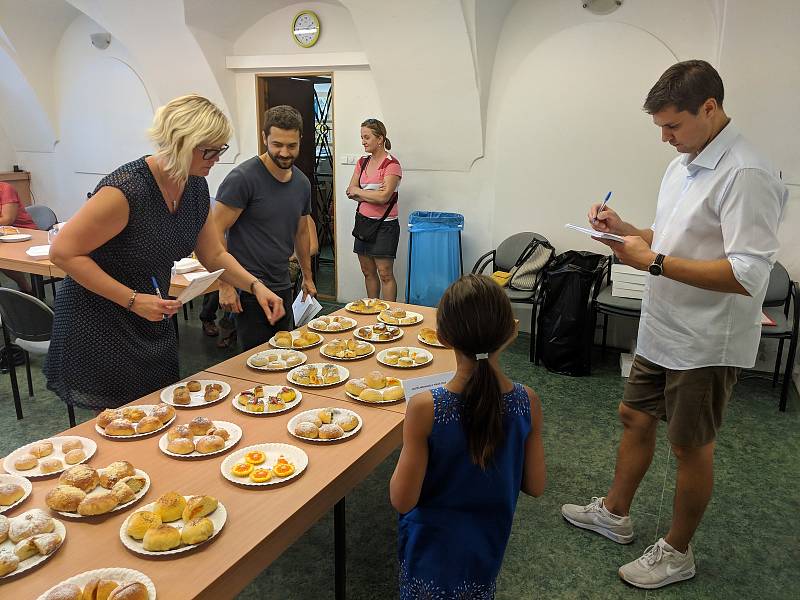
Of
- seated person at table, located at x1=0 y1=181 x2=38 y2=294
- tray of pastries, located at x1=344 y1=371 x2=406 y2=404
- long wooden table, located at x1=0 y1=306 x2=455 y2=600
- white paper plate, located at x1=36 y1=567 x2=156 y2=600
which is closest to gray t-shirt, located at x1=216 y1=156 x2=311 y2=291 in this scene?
long wooden table, located at x1=0 y1=306 x2=455 y2=600

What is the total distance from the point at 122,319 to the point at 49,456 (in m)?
0.50

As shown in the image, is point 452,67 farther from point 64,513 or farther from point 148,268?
point 64,513

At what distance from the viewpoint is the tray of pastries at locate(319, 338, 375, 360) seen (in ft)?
7.45

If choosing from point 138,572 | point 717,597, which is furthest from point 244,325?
point 717,597

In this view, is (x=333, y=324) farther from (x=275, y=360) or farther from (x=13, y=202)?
(x=13, y=202)

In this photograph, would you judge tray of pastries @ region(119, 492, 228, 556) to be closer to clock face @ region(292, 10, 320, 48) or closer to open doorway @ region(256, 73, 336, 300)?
open doorway @ region(256, 73, 336, 300)

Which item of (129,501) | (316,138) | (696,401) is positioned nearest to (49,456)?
(129,501)

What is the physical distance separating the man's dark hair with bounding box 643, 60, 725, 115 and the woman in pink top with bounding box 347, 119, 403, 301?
9.98 feet

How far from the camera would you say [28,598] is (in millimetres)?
1043

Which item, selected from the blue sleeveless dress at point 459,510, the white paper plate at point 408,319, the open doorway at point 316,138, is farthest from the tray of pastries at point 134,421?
the open doorway at point 316,138

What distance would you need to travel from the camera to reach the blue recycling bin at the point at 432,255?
479cm

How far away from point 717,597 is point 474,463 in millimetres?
1481

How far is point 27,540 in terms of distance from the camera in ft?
3.77

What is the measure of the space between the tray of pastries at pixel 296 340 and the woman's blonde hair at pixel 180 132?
2.70 ft
